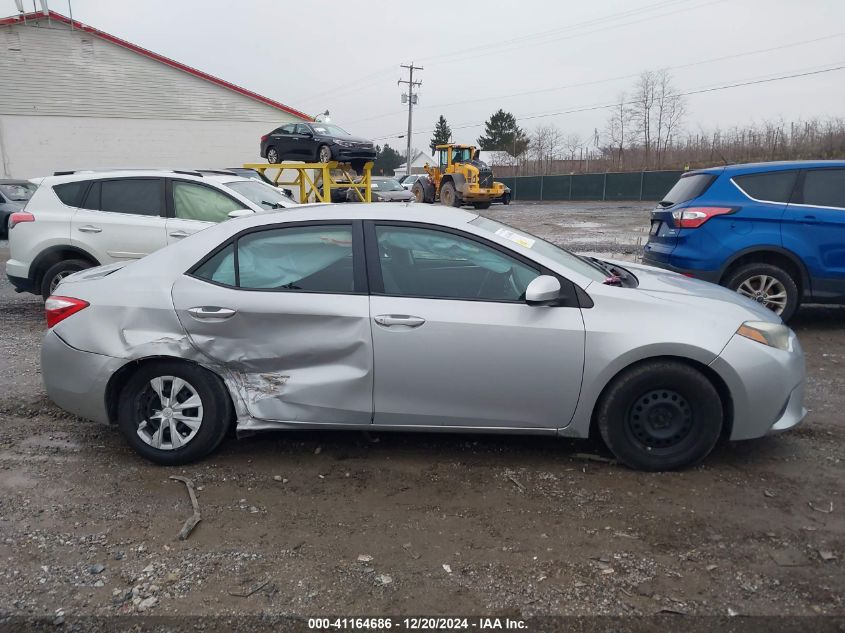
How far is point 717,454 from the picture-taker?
401 centimetres

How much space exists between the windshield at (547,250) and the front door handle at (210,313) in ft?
5.09

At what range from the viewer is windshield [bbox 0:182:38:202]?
55.2 ft

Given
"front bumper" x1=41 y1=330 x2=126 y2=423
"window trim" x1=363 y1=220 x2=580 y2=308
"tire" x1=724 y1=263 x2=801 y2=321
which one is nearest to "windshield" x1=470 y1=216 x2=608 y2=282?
"window trim" x1=363 y1=220 x2=580 y2=308

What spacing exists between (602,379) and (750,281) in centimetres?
399

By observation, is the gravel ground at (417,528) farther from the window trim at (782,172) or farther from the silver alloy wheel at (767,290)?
the window trim at (782,172)

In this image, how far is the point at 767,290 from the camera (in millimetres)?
6754

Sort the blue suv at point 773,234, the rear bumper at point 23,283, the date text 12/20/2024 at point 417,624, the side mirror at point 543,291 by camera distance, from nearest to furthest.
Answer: the date text 12/20/2024 at point 417,624
the side mirror at point 543,291
the blue suv at point 773,234
the rear bumper at point 23,283

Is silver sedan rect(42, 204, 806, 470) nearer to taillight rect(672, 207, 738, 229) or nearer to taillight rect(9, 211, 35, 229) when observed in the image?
taillight rect(672, 207, 738, 229)

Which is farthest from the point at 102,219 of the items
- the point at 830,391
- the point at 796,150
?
the point at 796,150

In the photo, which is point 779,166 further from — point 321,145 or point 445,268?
point 321,145

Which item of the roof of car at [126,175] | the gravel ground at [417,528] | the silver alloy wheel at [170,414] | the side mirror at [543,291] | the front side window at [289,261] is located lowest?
the gravel ground at [417,528]

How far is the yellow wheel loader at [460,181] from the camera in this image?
2823cm

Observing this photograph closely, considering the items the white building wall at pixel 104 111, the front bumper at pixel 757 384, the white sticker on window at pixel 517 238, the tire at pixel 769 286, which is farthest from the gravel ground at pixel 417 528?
the white building wall at pixel 104 111

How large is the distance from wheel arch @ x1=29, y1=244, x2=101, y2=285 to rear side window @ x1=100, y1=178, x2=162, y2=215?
562 millimetres
